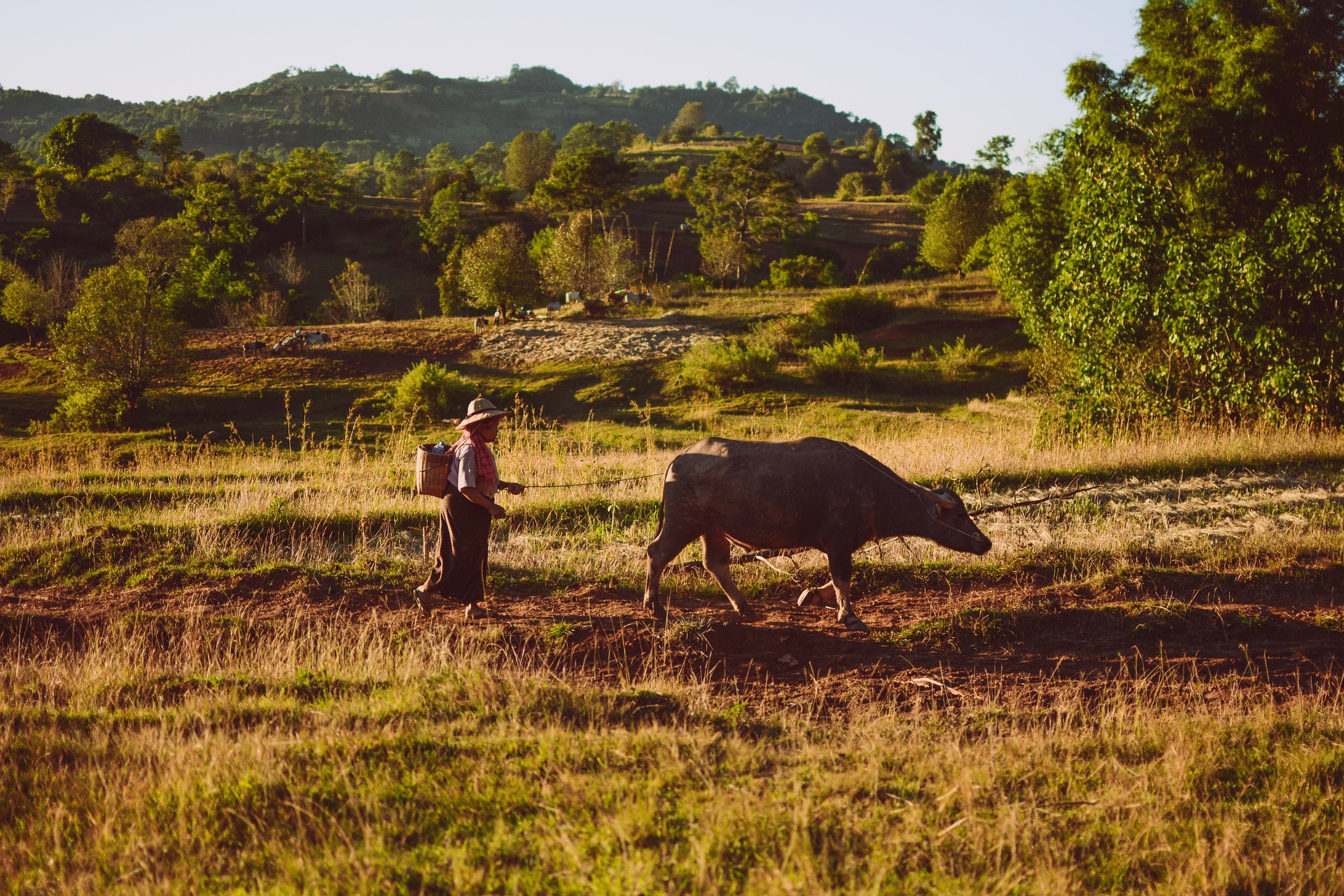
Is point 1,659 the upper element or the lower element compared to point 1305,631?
lower

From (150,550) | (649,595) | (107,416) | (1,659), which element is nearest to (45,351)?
(107,416)

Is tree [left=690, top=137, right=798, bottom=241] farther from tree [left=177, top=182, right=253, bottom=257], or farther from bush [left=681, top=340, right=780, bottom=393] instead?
bush [left=681, top=340, right=780, bottom=393]

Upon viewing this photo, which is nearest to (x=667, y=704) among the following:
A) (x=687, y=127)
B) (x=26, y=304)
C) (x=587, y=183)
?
(x=26, y=304)

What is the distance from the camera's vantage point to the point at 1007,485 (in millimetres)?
12531

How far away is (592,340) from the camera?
113ft

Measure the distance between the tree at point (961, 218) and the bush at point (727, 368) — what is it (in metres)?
25.2

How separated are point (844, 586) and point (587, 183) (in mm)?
52419

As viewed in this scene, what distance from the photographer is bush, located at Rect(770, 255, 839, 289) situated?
169 feet

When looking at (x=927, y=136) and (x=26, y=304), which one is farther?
(x=927, y=136)

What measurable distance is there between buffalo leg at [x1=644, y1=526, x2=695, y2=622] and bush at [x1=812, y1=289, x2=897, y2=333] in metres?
29.0

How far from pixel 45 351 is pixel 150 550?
106 feet

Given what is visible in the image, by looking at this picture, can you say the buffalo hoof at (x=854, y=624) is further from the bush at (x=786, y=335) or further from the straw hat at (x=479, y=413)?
the bush at (x=786, y=335)

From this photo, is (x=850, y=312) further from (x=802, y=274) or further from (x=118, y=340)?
(x=118, y=340)

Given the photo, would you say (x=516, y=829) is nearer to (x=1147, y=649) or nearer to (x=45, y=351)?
Answer: (x=1147, y=649)
